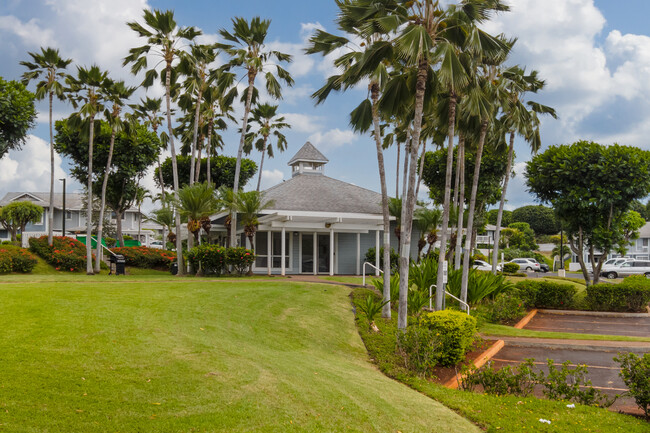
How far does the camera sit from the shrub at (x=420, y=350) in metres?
10.2

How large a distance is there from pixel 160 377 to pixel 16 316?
12.9 ft

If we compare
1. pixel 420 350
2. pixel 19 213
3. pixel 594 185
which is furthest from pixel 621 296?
pixel 19 213

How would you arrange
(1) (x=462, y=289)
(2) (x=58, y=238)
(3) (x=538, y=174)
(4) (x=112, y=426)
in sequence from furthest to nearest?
(2) (x=58, y=238), (3) (x=538, y=174), (1) (x=462, y=289), (4) (x=112, y=426)

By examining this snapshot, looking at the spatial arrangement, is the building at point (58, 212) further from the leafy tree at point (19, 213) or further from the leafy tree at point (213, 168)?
the leafy tree at point (213, 168)

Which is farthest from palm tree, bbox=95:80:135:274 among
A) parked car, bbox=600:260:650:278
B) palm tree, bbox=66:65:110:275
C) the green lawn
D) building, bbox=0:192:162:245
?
parked car, bbox=600:260:650:278

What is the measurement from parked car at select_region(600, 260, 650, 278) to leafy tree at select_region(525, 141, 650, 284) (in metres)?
21.1

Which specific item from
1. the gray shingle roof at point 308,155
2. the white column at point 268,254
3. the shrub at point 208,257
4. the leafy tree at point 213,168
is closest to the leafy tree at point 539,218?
the leafy tree at point 213,168

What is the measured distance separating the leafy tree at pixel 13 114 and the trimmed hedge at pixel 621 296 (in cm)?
2360

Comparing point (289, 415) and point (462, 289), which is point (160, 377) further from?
point (462, 289)

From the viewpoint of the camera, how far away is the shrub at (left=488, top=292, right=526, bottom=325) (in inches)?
672

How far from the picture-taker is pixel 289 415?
6594 mm

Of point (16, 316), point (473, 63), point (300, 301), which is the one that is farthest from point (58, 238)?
point (473, 63)

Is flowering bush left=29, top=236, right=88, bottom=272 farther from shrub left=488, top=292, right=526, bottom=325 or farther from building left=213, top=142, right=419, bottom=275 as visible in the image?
shrub left=488, top=292, right=526, bottom=325

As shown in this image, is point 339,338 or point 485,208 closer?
point 339,338
